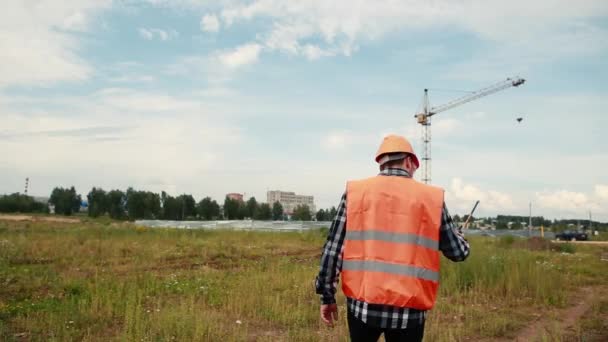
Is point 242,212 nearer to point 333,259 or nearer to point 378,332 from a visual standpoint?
point 333,259

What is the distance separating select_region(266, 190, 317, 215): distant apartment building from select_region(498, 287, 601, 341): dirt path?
165 metres

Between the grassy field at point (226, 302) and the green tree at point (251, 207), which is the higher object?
the green tree at point (251, 207)

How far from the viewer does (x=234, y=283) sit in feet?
28.0

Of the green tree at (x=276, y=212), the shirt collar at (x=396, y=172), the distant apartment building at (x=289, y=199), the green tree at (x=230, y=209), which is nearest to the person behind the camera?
the shirt collar at (x=396, y=172)

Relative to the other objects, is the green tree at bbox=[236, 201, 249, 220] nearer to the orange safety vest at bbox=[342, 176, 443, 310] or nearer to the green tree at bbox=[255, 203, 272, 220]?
the green tree at bbox=[255, 203, 272, 220]

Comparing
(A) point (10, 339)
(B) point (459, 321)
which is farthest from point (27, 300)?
(B) point (459, 321)

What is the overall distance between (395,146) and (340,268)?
798mm

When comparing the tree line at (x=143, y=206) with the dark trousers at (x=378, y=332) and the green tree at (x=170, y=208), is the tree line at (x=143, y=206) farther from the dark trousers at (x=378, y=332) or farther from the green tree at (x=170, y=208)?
the dark trousers at (x=378, y=332)

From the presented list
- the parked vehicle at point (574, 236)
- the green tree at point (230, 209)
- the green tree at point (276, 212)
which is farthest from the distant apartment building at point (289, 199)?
the parked vehicle at point (574, 236)

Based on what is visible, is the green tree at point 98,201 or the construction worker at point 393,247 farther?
the green tree at point 98,201

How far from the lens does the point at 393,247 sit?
7.76 feet

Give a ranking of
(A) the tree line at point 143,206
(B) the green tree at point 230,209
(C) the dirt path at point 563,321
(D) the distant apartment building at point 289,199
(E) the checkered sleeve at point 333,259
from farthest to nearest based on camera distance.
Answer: (D) the distant apartment building at point 289,199
(B) the green tree at point 230,209
(A) the tree line at point 143,206
(C) the dirt path at point 563,321
(E) the checkered sleeve at point 333,259

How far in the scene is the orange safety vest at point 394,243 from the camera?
91.7 inches

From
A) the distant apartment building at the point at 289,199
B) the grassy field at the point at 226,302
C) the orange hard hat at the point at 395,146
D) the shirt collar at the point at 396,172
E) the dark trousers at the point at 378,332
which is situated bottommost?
the grassy field at the point at 226,302
